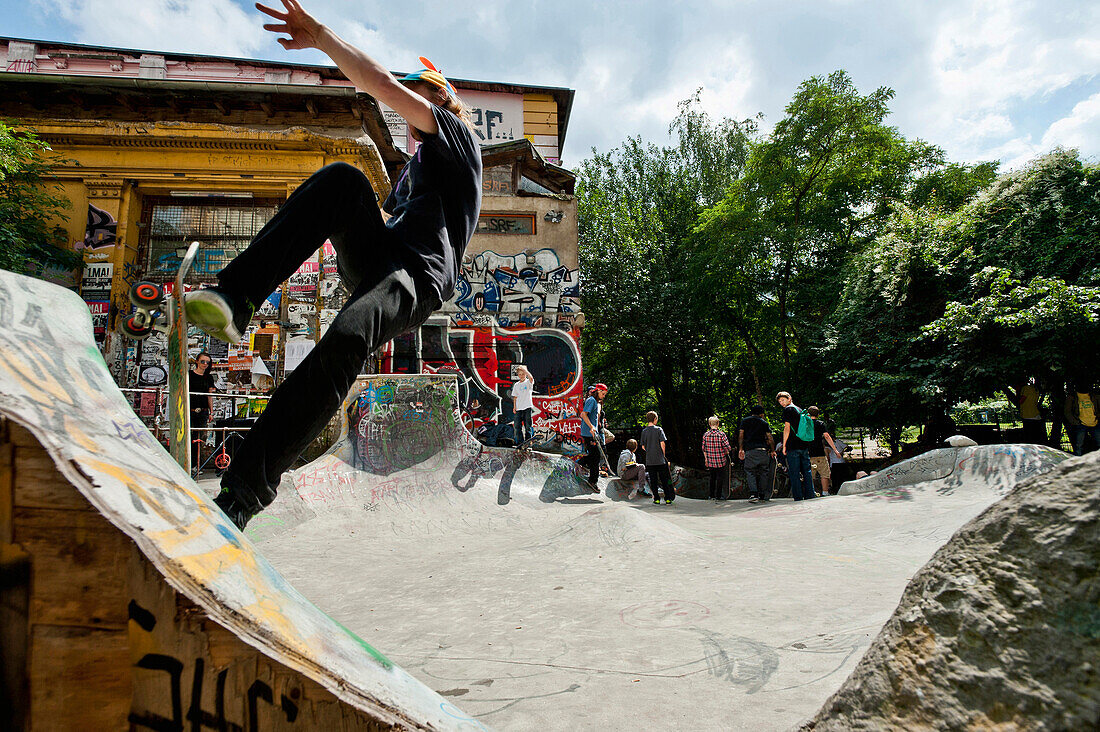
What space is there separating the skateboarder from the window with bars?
11558 millimetres

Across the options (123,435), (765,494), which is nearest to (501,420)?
(765,494)

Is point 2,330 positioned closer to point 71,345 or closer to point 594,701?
point 71,345

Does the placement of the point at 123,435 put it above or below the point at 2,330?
below

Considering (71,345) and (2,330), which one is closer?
(2,330)

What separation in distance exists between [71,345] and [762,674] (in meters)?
1.99

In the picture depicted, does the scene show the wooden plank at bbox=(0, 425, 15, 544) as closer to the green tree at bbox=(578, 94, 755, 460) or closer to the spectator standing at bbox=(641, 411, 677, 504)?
the spectator standing at bbox=(641, 411, 677, 504)

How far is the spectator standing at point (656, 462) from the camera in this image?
959cm

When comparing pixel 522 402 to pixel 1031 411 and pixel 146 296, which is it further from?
pixel 1031 411

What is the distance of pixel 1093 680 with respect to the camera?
25.9 inches

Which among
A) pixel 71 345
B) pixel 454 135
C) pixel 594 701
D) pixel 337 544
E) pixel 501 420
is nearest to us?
pixel 71 345

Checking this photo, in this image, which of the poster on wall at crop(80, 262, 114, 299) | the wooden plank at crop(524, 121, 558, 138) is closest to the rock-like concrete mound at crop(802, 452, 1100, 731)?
the poster on wall at crop(80, 262, 114, 299)

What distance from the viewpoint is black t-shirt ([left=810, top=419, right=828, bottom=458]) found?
970cm

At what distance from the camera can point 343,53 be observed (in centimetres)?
185

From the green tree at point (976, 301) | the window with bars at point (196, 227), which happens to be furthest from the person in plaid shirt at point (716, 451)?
the window with bars at point (196, 227)
